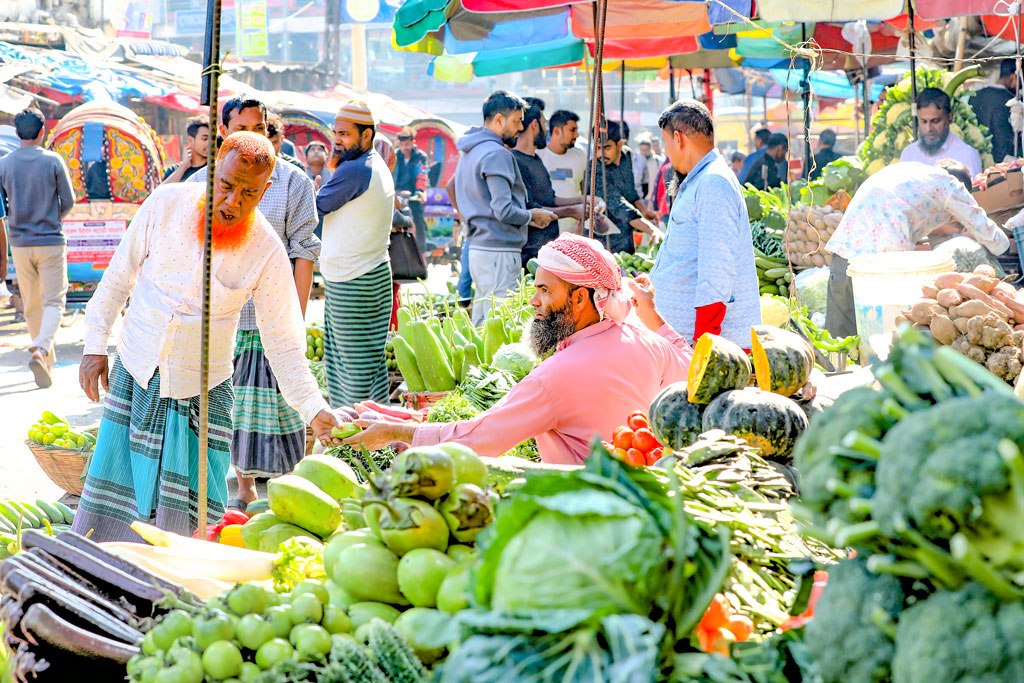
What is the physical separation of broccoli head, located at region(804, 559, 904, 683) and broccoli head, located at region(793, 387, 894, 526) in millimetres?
78

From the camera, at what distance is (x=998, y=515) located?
1016 millimetres

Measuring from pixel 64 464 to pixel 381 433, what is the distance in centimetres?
303

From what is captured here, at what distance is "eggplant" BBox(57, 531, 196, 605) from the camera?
179 cm

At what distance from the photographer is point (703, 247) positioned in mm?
4324

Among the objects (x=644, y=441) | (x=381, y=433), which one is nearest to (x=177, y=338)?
(x=381, y=433)

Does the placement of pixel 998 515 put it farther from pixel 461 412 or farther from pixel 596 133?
pixel 596 133

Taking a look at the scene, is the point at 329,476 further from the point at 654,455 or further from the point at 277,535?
the point at 654,455

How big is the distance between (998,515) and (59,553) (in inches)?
68.2

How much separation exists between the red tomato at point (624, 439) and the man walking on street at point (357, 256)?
2982 millimetres

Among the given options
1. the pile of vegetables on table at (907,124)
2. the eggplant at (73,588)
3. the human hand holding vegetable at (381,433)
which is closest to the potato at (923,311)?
the human hand holding vegetable at (381,433)

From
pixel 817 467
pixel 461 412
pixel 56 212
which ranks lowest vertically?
pixel 461 412

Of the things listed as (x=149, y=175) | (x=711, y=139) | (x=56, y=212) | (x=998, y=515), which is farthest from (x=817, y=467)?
(x=149, y=175)

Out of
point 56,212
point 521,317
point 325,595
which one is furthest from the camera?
point 56,212

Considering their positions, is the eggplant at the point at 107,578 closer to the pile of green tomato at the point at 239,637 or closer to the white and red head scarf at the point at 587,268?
the pile of green tomato at the point at 239,637
